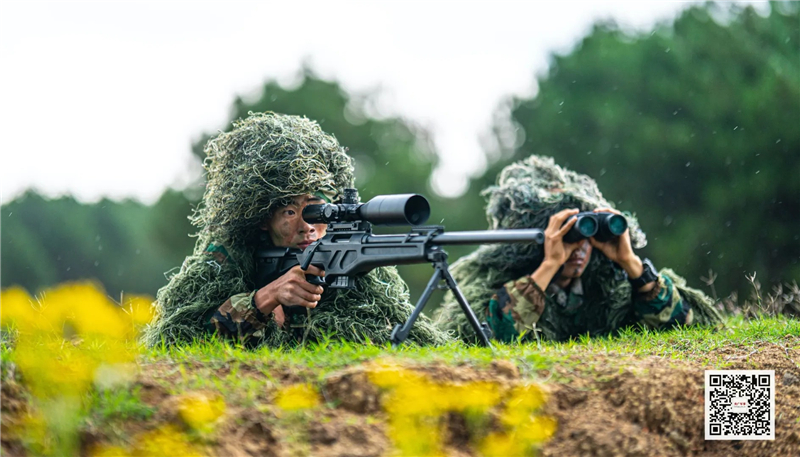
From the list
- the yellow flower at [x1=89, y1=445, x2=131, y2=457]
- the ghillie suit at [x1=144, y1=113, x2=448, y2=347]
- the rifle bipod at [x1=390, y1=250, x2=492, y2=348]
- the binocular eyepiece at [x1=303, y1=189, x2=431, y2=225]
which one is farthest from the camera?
the ghillie suit at [x1=144, y1=113, x2=448, y2=347]

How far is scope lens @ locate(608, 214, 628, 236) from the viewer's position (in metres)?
5.80

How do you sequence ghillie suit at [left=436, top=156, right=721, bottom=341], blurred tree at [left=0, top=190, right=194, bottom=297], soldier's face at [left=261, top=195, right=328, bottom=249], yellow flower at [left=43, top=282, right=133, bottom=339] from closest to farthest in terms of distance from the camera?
yellow flower at [left=43, top=282, right=133, bottom=339], soldier's face at [left=261, top=195, right=328, bottom=249], ghillie suit at [left=436, top=156, right=721, bottom=341], blurred tree at [left=0, top=190, right=194, bottom=297]

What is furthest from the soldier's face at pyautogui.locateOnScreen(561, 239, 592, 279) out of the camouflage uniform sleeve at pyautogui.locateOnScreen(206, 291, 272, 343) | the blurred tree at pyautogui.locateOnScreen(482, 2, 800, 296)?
the blurred tree at pyautogui.locateOnScreen(482, 2, 800, 296)

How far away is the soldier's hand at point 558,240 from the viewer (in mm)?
6145

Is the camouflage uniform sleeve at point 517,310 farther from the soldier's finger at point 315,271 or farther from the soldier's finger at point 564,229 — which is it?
the soldier's finger at point 315,271

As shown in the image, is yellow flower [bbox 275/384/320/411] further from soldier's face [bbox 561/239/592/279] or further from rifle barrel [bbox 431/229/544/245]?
soldier's face [bbox 561/239/592/279]

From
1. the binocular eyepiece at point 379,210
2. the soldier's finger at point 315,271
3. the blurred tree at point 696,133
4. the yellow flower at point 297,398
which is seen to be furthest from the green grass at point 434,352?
the blurred tree at point 696,133

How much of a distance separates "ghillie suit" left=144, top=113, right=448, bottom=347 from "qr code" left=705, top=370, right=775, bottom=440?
1594 millimetres

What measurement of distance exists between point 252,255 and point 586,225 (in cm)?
206

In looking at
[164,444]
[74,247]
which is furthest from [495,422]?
[74,247]

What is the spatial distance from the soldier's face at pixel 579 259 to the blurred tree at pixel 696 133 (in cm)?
1132

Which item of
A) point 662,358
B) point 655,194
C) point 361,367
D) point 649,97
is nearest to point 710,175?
point 655,194

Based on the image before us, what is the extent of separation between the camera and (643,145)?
2028 cm

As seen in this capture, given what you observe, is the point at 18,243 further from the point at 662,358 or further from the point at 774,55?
the point at 662,358
